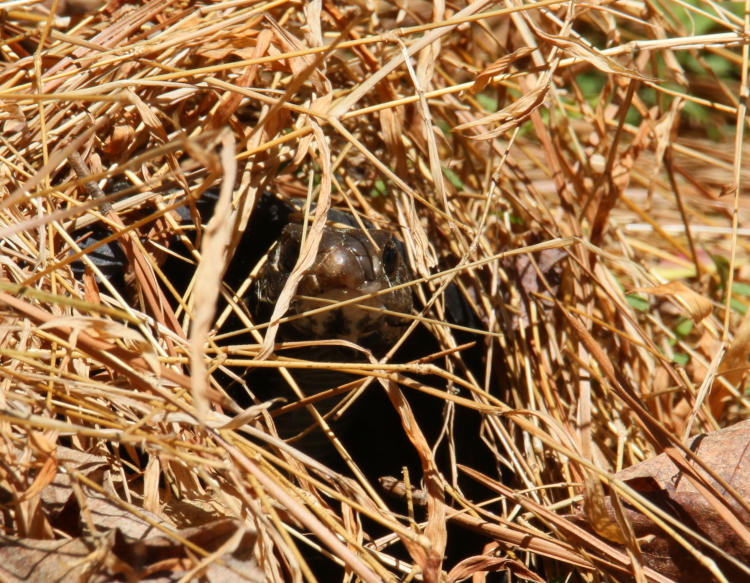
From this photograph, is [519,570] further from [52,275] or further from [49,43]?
[49,43]

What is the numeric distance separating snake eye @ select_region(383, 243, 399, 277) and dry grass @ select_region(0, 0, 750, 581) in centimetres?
7

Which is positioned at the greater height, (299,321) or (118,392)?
(118,392)

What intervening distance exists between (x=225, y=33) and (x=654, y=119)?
1.09m

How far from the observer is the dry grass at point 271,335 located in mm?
1100

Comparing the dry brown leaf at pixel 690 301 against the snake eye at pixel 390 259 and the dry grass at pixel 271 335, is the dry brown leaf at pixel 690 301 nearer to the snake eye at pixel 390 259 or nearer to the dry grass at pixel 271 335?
the dry grass at pixel 271 335

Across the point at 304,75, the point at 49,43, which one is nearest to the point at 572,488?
the point at 304,75

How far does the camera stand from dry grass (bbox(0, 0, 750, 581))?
43.3 inches

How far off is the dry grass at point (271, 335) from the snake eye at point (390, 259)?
0.07m

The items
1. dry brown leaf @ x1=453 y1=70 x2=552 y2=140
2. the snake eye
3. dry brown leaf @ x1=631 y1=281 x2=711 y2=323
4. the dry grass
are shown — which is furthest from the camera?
the snake eye

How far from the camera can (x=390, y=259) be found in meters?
1.81

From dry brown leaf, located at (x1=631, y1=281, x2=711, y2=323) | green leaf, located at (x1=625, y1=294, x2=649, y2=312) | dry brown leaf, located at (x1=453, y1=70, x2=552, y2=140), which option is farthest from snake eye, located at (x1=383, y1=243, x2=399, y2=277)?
green leaf, located at (x1=625, y1=294, x2=649, y2=312)

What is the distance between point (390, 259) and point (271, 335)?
0.55 m

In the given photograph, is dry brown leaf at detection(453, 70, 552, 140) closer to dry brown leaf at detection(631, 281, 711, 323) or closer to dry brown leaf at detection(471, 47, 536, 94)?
dry brown leaf at detection(471, 47, 536, 94)

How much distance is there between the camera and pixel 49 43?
1.90 metres
